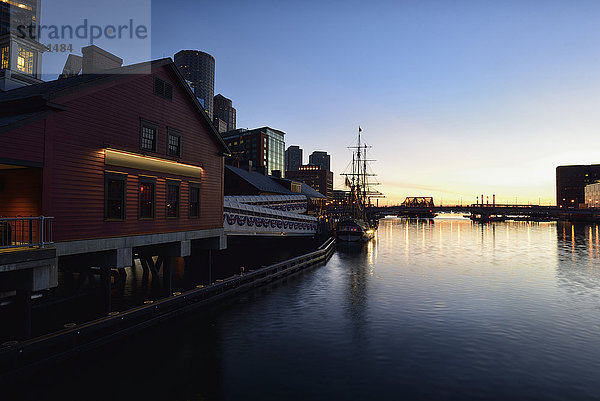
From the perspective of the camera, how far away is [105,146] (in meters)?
16.6

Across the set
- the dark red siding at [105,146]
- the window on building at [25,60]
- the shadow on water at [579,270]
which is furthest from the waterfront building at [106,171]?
the window on building at [25,60]

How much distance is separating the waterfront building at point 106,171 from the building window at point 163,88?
0.20 ft

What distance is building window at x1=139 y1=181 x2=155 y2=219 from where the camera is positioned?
62.7 ft

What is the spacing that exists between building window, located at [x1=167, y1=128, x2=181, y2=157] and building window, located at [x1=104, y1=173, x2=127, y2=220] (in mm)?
3877

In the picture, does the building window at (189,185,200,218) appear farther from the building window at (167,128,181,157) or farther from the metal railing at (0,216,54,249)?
the metal railing at (0,216,54,249)

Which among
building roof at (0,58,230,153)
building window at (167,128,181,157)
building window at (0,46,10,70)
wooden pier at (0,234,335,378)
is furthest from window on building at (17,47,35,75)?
wooden pier at (0,234,335,378)

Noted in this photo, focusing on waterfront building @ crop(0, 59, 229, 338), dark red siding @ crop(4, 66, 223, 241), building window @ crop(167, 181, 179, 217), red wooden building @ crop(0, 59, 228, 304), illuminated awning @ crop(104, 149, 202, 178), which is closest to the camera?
waterfront building @ crop(0, 59, 229, 338)

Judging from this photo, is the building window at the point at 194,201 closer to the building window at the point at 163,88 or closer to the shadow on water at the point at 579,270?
the building window at the point at 163,88

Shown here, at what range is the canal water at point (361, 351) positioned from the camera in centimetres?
1286

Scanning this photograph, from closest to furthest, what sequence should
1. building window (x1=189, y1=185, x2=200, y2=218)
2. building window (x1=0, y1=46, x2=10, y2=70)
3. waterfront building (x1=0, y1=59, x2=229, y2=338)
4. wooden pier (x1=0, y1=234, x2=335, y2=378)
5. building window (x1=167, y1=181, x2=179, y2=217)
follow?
wooden pier (x1=0, y1=234, x2=335, y2=378) < waterfront building (x1=0, y1=59, x2=229, y2=338) < building window (x1=167, y1=181, x2=179, y2=217) < building window (x1=189, y1=185, x2=200, y2=218) < building window (x1=0, y1=46, x2=10, y2=70)

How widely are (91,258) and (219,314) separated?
7.87m

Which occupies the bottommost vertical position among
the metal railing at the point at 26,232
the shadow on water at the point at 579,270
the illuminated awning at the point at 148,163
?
the shadow on water at the point at 579,270

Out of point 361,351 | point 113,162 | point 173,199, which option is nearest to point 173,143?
point 173,199

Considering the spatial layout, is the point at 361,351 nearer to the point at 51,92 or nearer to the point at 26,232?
the point at 26,232
